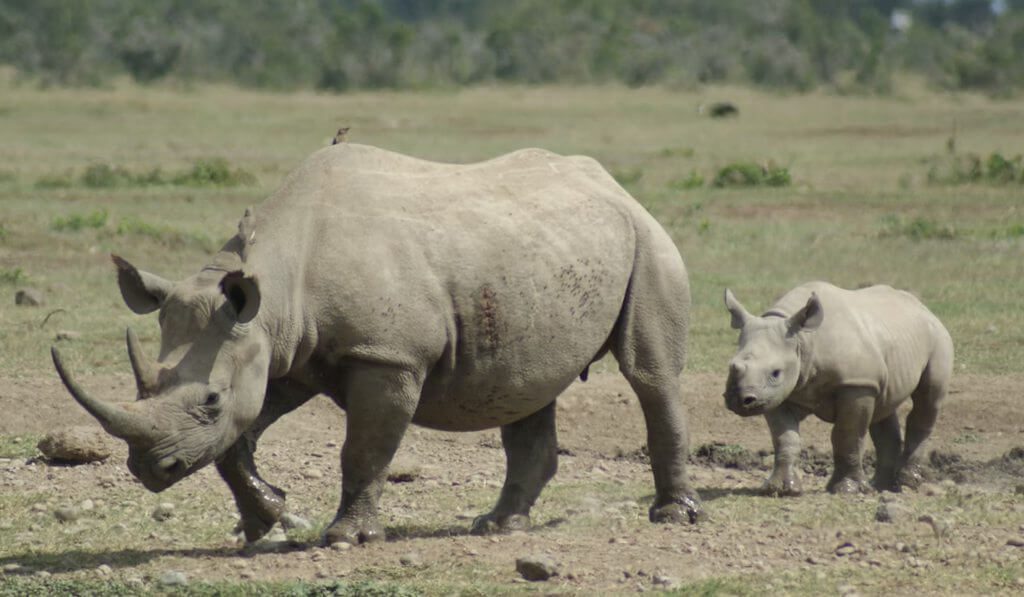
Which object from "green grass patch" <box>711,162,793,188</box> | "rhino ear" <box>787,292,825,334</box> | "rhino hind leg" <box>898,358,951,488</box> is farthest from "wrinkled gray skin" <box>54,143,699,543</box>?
"green grass patch" <box>711,162,793,188</box>

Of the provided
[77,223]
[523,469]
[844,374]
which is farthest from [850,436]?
[77,223]

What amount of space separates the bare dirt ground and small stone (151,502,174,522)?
3 cm

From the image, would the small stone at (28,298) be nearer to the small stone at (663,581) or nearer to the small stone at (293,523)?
the small stone at (293,523)

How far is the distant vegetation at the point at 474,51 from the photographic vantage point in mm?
45000

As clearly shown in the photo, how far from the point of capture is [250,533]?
7281 millimetres

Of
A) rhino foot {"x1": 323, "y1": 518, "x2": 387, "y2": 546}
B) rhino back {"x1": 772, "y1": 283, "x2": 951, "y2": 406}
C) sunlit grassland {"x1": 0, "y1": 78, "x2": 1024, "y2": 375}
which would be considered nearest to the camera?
rhino foot {"x1": 323, "y1": 518, "x2": 387, "y2": 546}

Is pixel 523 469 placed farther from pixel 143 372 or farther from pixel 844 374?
pixel 844 374

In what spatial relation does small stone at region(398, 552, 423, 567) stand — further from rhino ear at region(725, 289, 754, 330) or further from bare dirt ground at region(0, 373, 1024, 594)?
rhino ear at region(725, 289, 754, 330)

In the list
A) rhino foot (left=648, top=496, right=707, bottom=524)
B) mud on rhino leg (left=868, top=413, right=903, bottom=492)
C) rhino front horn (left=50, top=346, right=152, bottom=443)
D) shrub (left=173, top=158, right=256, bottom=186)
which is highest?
rhino front horn (left=50, top=346, right=152, bottom=443)

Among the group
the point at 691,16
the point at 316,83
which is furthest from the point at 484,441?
the point at 691,16

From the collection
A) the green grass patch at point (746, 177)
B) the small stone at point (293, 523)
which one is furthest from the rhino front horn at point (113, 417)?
the green grass patch at point (746, 177)

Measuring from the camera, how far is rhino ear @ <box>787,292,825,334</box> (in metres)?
9.41

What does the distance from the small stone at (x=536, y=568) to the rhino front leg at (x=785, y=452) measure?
9.33 ft

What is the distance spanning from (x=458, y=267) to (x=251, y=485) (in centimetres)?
123
